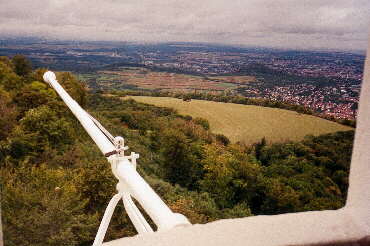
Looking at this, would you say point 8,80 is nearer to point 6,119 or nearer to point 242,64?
point 6,119

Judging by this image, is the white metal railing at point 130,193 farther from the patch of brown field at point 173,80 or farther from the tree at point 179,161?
the patch of brown field at point 173,80

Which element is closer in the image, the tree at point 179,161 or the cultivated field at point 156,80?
the tree at point 179,161

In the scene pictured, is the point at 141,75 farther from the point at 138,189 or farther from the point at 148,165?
the point at 138,189

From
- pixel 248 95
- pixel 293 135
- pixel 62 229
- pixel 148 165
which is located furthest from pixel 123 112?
pixel 62 229

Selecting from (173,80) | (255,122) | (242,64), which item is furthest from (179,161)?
(173,80)

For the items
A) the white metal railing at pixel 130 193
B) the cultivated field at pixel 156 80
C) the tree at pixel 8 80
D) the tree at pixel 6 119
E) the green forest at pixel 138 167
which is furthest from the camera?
Result: the cultivated field at pixel 156 80

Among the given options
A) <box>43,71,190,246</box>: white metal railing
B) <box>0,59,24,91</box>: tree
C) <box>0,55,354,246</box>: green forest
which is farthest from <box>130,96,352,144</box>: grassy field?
<box>43,71,190,246</box>: white metal railing

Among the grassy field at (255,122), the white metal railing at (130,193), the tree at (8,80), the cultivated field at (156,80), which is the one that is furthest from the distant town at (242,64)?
the white metal railing at (130,193)
